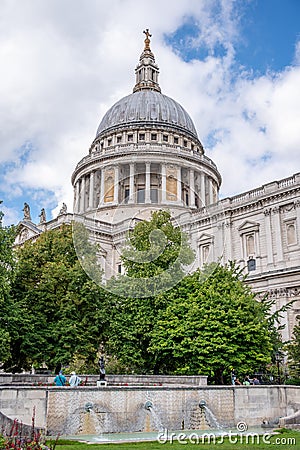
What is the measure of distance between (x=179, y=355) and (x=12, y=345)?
37.5 ft

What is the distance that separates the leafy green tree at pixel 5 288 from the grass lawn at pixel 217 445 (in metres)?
15.0

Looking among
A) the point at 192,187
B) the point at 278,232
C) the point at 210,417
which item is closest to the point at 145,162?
the point at 192,187

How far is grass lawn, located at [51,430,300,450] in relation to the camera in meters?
15.0

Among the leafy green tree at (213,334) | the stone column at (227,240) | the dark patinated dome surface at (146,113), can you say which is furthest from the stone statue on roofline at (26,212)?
the leafy green tree at (213,334)

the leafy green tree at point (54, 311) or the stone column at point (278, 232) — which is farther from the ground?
the stone column at point (278, 232)

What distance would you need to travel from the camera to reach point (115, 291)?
36000 mm

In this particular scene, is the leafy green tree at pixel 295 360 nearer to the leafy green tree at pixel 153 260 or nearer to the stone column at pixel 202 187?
the leafy green tree at pixel 153 260

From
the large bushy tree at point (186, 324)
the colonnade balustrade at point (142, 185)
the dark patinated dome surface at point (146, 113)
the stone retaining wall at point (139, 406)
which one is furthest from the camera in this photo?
the dark patinated dome surface at point (146, 113)

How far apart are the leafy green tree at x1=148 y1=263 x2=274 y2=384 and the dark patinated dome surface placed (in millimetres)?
64302

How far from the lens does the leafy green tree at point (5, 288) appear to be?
3059 centimetres

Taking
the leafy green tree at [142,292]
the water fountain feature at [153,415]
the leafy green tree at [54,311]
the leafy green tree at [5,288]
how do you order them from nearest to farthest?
the water fountain feature at [153,415]
the leafy green tree at [5,288]
the leafy green tree at [54,311]
the leafy green tree at [142,292]

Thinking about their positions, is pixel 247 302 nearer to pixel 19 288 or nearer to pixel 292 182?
pixel 19 288

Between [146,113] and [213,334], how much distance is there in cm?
7070

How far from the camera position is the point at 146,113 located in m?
96.1
